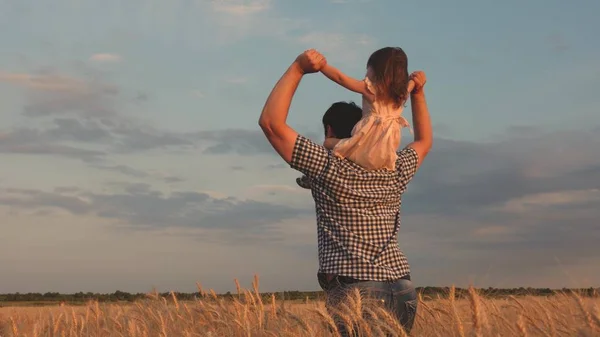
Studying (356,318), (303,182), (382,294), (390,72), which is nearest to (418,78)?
(390,72)

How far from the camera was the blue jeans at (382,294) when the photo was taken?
3.62 meters

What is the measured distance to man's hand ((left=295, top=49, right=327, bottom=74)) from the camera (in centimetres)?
376

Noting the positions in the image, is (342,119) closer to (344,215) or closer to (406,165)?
(406,165)

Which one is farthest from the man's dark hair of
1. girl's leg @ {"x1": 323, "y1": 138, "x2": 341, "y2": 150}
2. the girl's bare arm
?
the girl's bare arm

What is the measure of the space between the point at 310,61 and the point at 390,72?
422 millimetres

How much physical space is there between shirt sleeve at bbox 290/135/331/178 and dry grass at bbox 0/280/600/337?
2.22 feet

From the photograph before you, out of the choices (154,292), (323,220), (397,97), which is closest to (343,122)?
(397,97)

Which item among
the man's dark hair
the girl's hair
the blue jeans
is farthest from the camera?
the man's dark hair

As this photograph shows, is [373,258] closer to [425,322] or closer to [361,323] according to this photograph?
[361,323]

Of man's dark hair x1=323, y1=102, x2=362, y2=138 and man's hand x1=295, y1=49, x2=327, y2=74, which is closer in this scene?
man's hand x1=295, y1=49, x2=327, y2=74

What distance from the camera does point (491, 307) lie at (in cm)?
533

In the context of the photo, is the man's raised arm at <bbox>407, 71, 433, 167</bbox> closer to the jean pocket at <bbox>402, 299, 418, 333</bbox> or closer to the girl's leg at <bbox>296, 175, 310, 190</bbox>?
the girl's leg at <bbox>296, 175, 310, 190</bbox>

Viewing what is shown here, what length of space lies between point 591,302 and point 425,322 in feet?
7.98

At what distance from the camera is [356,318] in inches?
129
